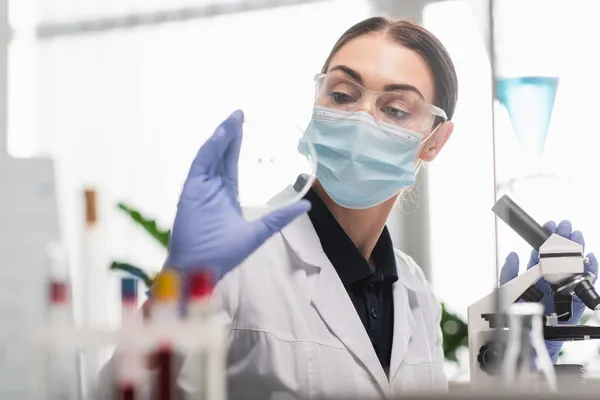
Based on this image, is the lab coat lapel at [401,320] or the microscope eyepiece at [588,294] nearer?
the microscope eyepiece at [588,294]

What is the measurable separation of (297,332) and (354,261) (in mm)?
205

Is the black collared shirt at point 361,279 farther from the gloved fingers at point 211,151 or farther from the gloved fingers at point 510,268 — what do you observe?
the gloved fingers at point 211,151

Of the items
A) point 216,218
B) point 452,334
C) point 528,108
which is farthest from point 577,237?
point 216,218

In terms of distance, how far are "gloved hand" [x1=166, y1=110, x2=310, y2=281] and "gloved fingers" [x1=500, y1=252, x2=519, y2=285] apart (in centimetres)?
68

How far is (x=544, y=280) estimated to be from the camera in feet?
5.57

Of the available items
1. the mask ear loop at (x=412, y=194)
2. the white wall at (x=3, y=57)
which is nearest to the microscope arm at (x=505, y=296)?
the mask ear loop at (x=412, y=194)

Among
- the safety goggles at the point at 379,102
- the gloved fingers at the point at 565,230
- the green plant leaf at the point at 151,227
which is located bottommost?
the gloved fingers at the point at 565,230

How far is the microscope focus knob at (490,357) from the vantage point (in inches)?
60.7

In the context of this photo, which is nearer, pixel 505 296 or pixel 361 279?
pixel 505 296

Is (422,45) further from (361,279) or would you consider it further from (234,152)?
(234,152)

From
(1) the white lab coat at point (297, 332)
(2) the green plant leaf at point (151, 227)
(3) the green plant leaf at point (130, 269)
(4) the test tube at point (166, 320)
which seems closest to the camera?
(4) the test tube at point (166, 320)

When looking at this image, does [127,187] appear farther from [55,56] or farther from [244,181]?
[244,181]

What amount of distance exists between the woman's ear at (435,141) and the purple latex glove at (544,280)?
0.28 metres

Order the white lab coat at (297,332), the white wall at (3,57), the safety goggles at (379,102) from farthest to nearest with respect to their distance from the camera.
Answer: the white wall at (3,57)
the safety goggles at (379,102)
the white lab coat at (297,332)
